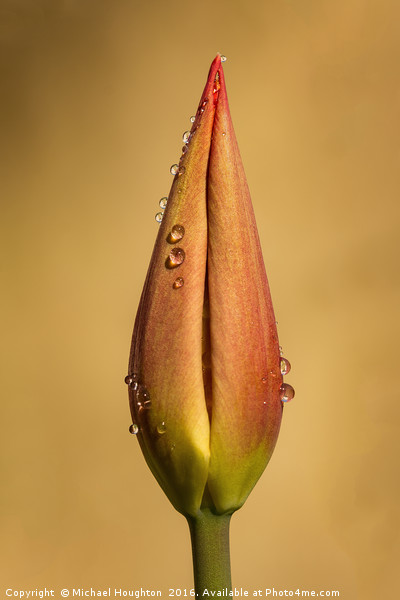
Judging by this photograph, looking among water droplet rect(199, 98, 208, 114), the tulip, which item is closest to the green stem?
the tulip

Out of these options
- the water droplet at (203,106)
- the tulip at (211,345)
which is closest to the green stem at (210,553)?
the tulip at (211,345)

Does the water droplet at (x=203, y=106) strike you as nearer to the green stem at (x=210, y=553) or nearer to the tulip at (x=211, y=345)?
the tulip at (x=211, y=345)

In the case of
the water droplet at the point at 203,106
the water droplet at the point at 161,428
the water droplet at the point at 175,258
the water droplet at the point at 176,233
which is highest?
the water droplet at the point at 203,106

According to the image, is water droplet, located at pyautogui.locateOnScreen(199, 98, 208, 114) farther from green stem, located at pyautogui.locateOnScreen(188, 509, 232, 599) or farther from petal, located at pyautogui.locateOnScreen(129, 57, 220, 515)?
green stem, located at pyautogui.locateOnScreen(188, 509, 232, 599)

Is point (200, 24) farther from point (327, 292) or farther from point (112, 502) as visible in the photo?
point (112, 502)

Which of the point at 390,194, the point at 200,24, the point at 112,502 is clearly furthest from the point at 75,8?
the point at 112,502

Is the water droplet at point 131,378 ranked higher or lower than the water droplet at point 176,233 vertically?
lower
